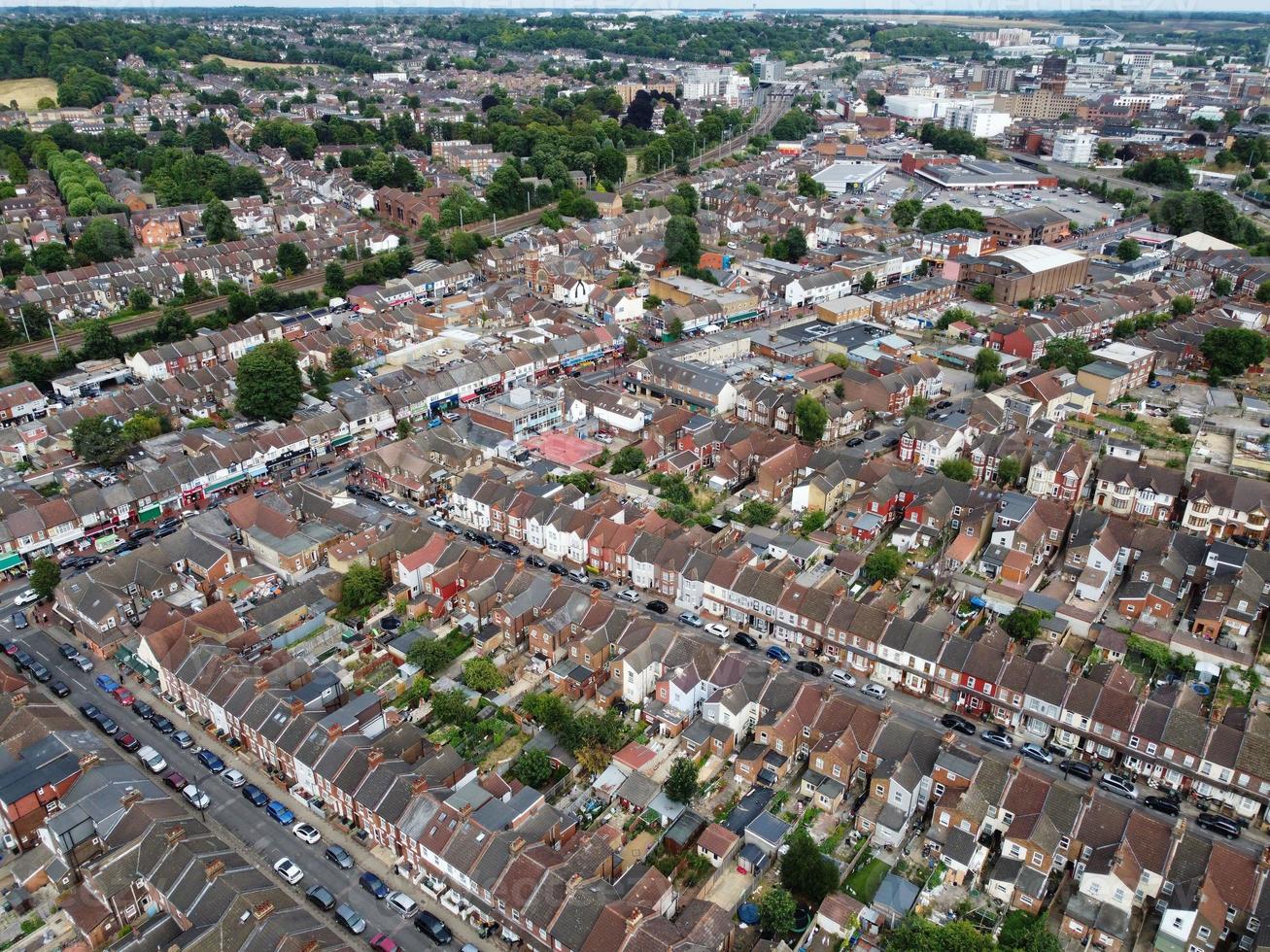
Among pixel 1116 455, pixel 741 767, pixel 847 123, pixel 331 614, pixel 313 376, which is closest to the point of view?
pixel 741 767

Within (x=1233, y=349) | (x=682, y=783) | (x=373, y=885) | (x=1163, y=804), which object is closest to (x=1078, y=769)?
(x=1163, y=804)

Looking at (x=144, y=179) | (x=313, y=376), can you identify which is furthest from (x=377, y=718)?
(x=144, y=179)

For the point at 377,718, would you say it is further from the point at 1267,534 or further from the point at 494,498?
the point at 1267,534

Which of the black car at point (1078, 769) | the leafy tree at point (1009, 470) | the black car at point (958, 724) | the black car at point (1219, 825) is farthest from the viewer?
the leafy tree at point (1009, 470)

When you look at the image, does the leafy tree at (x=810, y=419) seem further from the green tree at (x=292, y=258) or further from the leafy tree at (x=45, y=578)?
the green tree at (x=292, y=258)

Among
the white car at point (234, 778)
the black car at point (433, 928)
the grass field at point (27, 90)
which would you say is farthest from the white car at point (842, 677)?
the grass field at point (27, 90)

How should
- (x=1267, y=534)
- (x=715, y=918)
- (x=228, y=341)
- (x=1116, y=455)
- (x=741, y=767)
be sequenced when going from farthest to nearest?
1. (x=228, y=341)
2. (x=1116, y=455)
3. (x=1267, y=534)
4. (x=741, y=767)
5. (x=715, y=918)
